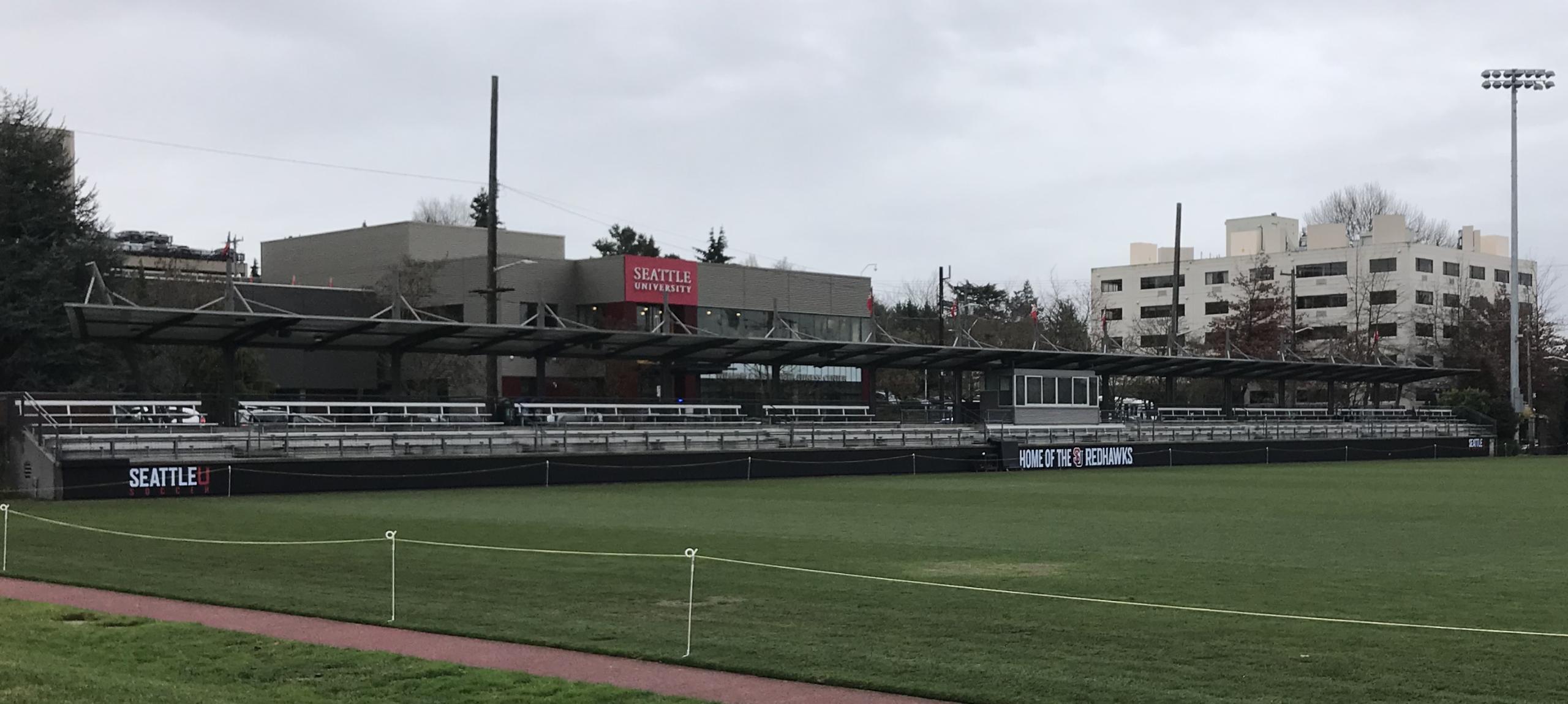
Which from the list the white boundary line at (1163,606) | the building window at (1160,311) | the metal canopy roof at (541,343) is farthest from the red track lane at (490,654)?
the building window at (1160,311)

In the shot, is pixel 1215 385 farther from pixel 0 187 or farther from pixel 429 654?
pixel 429 654

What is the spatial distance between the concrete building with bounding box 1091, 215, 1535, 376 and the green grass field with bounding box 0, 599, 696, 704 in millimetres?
99753

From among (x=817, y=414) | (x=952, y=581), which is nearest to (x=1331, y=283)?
(x=817, y=414)

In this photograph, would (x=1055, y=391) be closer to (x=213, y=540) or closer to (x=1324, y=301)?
(x=213, y=540)

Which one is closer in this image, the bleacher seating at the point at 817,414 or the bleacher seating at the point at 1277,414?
the bleacher seating at the point at 817,414

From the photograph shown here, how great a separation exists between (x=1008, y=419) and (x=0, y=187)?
40222mm

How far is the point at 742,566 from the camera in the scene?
716 inches

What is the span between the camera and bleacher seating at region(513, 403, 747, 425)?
152 ft

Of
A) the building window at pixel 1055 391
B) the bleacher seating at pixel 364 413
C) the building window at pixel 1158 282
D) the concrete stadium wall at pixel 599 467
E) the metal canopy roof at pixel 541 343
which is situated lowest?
the concrete stadium wall at pixel 599 467

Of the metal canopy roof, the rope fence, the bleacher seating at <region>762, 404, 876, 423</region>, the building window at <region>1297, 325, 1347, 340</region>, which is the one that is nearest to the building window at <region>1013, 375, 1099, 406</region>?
the metal canopy roof

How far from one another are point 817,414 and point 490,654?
46579 millimetres

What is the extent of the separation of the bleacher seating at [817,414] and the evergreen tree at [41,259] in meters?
25.3

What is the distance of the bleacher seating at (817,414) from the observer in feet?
181

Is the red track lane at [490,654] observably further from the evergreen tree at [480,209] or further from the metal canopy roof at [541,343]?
the evergreen tree at [480,209]
